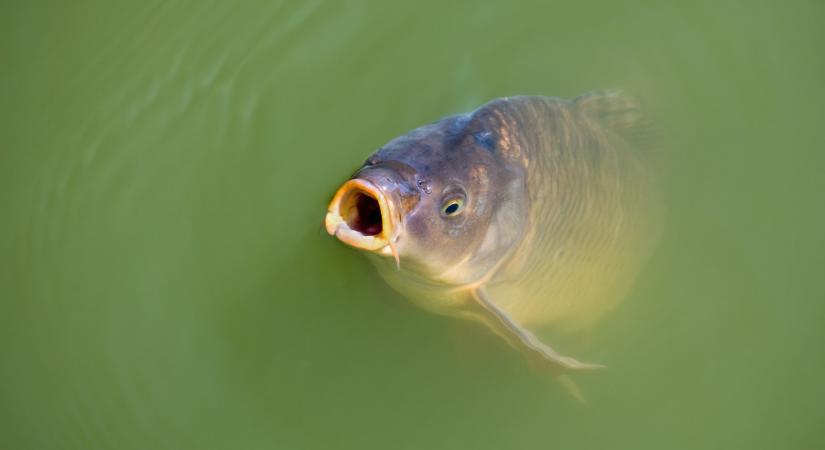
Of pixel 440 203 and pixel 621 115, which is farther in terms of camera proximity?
pixel 621 115

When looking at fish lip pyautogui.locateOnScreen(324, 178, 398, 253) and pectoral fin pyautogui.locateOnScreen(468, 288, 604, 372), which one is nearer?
fish lip pyautogui.locateOnScreen(324, 178, 398, 253)

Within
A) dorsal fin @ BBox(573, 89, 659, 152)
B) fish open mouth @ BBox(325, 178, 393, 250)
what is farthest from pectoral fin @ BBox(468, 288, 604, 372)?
dorsal fin @ BBox(573, 89, 659, 152)

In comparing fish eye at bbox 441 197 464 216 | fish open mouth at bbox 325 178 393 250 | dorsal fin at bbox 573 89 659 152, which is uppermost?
dorsal fin at bbox 573 89 659 152

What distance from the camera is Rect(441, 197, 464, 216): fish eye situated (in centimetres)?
286

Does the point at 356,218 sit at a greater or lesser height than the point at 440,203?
lesser

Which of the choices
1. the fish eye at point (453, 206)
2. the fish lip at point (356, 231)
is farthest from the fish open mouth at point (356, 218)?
the fish eye at point (453, 206)

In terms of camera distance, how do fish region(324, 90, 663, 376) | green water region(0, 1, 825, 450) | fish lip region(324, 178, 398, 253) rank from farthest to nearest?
green water region(0, 1, 825, 450)
fish region(324, 90, 663, 376)
fish lip region(324, 178, 398, 253)

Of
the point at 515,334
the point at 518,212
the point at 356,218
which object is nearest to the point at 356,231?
the point at 356,218

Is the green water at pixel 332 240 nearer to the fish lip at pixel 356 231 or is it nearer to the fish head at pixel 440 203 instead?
the fish head at pixel 440 203

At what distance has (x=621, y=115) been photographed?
3.60 meters

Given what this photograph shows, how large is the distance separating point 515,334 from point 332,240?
3.29ft

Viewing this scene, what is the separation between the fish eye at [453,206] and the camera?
286cm

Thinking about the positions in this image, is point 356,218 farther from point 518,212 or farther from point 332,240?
point 332,240

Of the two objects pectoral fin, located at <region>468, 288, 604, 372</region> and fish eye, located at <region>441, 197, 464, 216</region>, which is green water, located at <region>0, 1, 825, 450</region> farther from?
fish eye, located at <region>441, 197, 464, 216</region>
